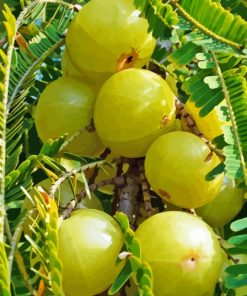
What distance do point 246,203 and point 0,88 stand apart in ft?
1.44

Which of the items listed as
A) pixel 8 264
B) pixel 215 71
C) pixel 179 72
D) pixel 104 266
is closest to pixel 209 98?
pixel 215 71

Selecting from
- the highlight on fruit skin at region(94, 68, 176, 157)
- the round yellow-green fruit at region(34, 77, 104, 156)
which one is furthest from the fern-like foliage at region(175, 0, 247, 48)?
the round yellow-green fruit at region(34, 77, 104, 156)

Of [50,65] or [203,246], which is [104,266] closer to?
[203,246]

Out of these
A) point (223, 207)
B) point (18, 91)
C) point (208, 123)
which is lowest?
point (223, 207)

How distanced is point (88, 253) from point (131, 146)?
20cm

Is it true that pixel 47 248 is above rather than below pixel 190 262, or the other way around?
above

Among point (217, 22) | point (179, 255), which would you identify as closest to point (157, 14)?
point (217, 22)

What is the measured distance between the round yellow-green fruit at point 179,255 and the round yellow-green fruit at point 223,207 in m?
0.14

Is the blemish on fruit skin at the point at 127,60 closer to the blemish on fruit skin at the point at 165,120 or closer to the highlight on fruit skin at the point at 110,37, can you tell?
the highlight on fruit skin at the point at 110,37

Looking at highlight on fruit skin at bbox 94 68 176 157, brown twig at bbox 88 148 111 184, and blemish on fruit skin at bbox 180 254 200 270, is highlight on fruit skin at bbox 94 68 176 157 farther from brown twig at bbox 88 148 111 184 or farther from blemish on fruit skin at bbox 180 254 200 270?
blemish on fruit skin at bbox 180 254 200 270

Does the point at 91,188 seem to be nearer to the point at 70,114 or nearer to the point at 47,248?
the point at 70,114

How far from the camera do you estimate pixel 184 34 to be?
2.76 feet

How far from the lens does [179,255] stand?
0.76 m

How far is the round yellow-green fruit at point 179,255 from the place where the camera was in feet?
2.50
